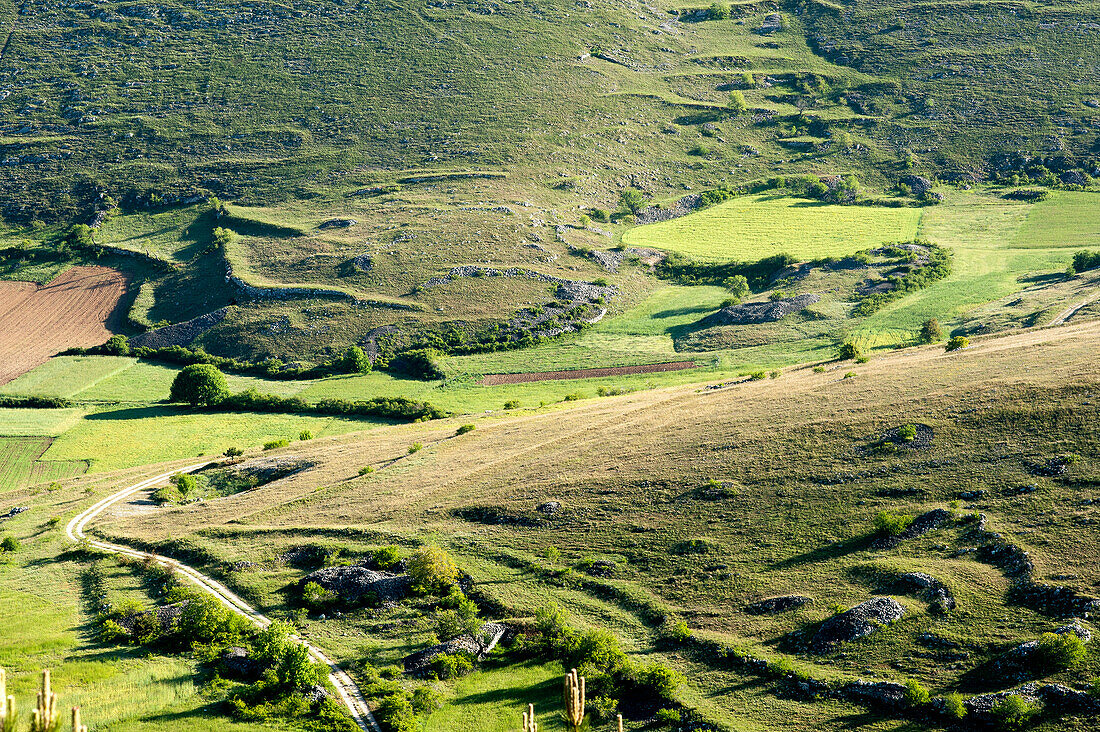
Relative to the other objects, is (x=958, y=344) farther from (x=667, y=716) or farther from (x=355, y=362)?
(x=355, y=362)

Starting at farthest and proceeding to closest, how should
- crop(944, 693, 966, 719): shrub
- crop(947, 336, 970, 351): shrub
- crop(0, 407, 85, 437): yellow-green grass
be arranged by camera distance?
crop(0, 407, 85, 437): yellow-green grass, crop(947, 336, 970, 351): shrub, crop(944, 693, 966, 719): shrub

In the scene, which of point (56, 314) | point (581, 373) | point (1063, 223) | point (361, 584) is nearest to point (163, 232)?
point (56, 314)

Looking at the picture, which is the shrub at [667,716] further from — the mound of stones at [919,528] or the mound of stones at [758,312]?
the mound of stones at [758,312]

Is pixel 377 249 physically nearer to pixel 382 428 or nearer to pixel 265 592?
pixel 382 428

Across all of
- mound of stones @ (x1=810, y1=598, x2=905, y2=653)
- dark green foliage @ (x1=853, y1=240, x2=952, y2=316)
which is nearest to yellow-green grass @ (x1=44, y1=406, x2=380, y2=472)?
mound of stones @ (x1=810, y1=598, x2=905, y2=653)

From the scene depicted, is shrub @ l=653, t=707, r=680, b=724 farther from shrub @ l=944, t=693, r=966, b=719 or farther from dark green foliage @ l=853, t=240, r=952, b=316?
dark green foliage @ l=853, t=240, r=952, b=316

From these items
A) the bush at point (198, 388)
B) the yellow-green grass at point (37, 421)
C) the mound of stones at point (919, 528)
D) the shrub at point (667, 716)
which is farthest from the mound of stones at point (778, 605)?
the yellow-green grass at point (37, 421)
